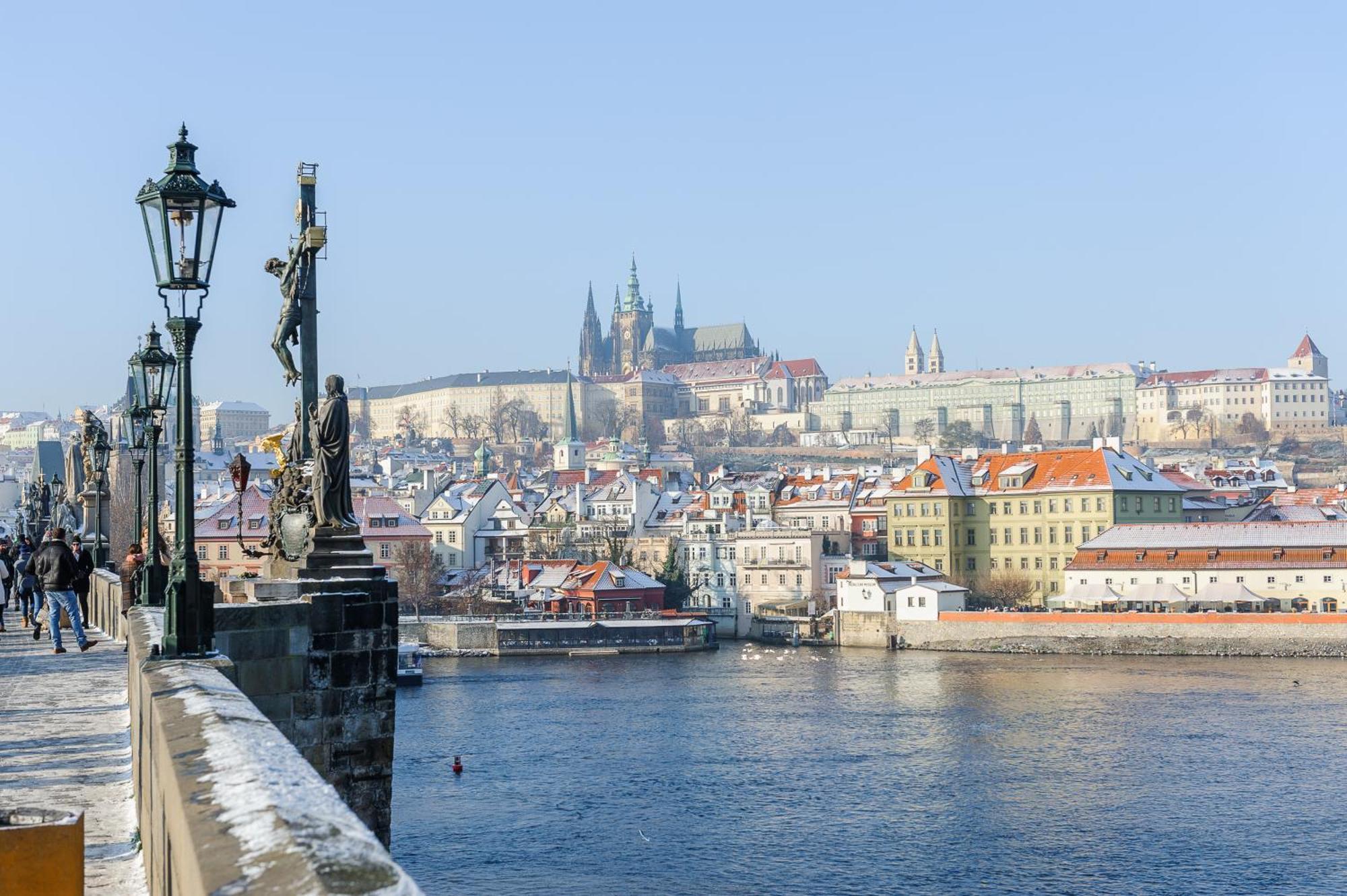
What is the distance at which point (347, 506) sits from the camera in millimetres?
13195

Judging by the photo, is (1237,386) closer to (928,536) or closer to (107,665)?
(928,536)

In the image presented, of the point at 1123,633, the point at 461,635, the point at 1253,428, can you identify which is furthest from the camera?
the point at 1253,428

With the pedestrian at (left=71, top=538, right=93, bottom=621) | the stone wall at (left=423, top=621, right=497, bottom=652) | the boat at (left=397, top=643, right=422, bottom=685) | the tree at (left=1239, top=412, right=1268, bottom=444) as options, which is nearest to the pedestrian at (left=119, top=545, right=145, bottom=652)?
the pedestrian at (left=71, top=538, right=93, bottom=621)

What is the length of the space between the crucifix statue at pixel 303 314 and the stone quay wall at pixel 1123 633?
182 feet

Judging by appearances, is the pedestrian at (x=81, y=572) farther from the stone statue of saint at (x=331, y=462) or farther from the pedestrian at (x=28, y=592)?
the stone statue of saint at (x=331, y=462)

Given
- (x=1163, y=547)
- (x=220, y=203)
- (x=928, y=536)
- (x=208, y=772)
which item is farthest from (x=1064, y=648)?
(x=208, y=772)

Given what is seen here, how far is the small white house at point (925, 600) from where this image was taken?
233 feet

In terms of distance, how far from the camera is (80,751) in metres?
9.16

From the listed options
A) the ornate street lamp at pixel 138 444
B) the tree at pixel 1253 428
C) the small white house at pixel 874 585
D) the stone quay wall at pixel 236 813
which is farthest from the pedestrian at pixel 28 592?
the tree at pixel 1253 428

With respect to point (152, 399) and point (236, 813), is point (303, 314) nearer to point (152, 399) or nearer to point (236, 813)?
point (152, 399)

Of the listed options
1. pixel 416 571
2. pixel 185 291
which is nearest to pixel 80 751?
pixel 185 291

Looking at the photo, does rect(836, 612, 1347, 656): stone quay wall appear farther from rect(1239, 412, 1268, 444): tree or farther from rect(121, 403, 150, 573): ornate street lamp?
rect(1239, 412, 1268, 444): tree

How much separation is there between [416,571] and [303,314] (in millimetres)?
69047

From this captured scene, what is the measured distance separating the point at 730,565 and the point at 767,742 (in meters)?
43.5
